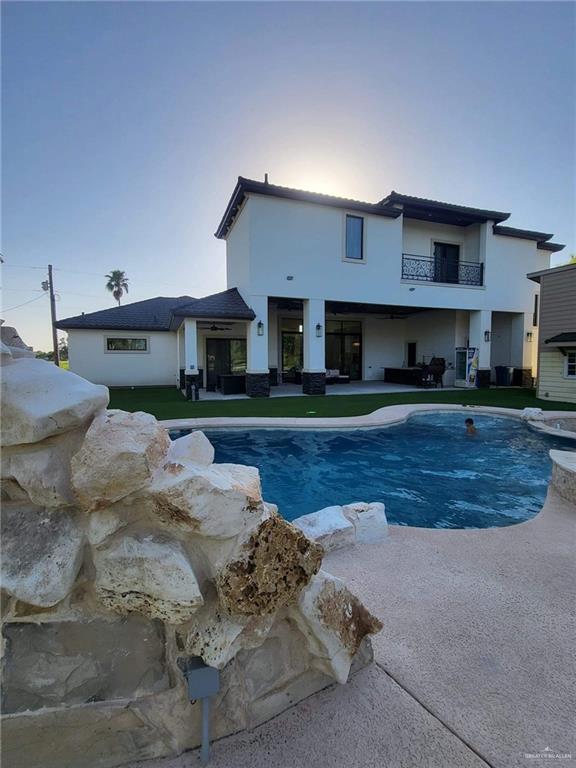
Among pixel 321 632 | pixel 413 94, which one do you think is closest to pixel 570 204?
pixel 413 94

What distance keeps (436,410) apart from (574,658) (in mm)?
9601

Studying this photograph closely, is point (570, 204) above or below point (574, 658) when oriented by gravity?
above

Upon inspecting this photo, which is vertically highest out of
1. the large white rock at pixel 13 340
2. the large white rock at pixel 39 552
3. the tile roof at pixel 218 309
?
the tile roof at pixel 218 309

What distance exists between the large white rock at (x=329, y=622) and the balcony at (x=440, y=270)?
16.7 m

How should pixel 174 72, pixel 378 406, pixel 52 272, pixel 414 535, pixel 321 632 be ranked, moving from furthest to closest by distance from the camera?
pixel 52 272
pixel 378 406
pixel 174 72
pixel 414 535
pixel 321 632

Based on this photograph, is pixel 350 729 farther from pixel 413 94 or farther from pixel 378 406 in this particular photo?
pixel 413 94

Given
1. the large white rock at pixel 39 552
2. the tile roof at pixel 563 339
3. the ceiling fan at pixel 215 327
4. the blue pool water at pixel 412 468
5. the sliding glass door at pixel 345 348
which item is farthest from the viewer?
the sliding glass door at pixel 345 348

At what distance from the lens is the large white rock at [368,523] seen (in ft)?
11.5

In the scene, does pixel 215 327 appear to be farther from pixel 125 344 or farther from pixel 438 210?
pixel 438 210

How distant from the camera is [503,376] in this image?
62.1 feet

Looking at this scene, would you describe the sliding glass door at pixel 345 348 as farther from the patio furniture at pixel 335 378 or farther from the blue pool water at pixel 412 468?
the blue pool water at pixel 412 468

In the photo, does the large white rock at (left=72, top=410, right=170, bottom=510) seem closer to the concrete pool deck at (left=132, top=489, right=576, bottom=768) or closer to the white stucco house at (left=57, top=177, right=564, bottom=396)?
the concrete pool deck at (left=132, top=489, right=576, bottom=768)

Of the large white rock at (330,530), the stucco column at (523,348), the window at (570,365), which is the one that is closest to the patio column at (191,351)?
the large white rock at (330,530)

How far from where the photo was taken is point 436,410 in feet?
36.8
